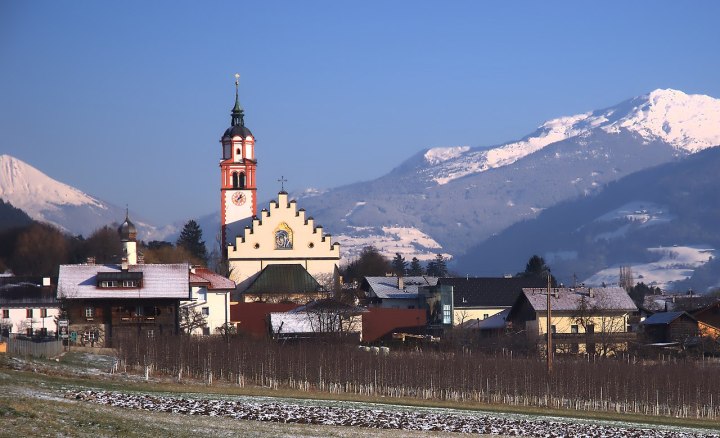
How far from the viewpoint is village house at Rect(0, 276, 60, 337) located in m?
107

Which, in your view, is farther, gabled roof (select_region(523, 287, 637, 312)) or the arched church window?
the arched church window

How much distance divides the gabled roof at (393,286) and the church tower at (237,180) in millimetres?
24288

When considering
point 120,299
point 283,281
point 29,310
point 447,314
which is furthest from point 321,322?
point 283,281

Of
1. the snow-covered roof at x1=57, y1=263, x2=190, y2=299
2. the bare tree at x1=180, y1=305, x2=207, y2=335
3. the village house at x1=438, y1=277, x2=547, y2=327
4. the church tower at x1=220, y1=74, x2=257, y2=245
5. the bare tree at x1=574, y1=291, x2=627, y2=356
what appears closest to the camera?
the snow-covered roof at x1=57, y1=263, x2=190, y2=299

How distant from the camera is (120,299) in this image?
106 metres

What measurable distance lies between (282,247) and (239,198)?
670 inches

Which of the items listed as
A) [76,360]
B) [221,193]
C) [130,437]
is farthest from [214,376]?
[221,193]

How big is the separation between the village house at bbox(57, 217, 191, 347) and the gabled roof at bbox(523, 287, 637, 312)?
1007 inches

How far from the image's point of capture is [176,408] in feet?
178

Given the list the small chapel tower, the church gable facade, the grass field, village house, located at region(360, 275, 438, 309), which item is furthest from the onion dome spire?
the grass field

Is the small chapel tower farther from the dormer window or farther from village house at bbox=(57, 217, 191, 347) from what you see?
village house at bbox=(57, 217, 191, 347)

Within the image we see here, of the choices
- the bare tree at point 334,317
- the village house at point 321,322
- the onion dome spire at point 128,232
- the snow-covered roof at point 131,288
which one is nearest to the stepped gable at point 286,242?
the onion dome spire at point 128,232

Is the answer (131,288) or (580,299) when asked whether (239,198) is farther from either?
(131,288)

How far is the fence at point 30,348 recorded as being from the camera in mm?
76938
